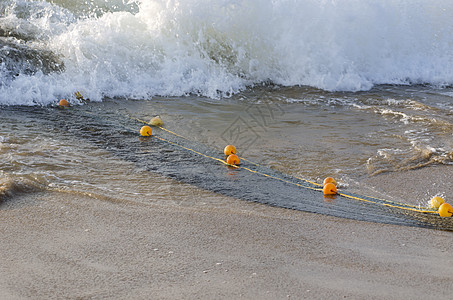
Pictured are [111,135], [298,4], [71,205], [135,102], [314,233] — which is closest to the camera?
[314,233]

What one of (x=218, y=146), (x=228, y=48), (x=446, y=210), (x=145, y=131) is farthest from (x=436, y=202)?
(x=228, y=48)

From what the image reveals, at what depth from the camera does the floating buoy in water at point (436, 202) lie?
4.61 metres

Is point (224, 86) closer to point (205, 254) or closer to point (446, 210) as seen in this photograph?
point (446, 210)

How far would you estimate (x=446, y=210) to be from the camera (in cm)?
441

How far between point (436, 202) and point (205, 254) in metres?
2.44

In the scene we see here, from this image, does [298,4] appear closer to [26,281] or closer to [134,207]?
[134,207]

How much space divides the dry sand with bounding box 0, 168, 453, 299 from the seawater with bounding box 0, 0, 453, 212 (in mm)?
521

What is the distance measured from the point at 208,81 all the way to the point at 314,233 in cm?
647

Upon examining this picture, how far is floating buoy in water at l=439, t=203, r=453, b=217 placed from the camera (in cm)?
440

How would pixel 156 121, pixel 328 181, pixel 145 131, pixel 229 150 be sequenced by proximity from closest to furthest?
1. pixel 328 181
2. pixel 229 150
3. pixel 145 131
4. pixel 156 121

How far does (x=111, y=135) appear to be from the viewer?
22.0ft

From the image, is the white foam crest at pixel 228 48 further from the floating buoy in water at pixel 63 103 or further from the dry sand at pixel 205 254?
the dry sand at pixel 205 254

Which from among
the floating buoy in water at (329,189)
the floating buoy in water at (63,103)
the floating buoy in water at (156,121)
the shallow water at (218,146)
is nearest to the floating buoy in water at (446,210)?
the shallow water at (218,146)

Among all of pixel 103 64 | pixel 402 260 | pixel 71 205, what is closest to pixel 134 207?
pixel 71 205
